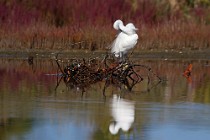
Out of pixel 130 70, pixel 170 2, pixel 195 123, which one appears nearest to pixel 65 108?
pixel 195 123

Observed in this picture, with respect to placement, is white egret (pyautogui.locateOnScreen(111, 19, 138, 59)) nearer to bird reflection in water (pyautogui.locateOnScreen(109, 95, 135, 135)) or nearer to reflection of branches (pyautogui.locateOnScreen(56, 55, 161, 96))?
reflection of branches (pyautogui.locateOnScreen(56, 55, 161, 96))

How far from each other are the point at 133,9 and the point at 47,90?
14.5 metres

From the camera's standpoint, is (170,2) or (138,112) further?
(170,2)

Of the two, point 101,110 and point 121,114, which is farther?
point 101,110

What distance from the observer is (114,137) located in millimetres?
10141

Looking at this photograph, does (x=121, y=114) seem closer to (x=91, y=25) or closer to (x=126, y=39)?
(x=126, y=39)

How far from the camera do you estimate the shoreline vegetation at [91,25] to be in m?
25.7

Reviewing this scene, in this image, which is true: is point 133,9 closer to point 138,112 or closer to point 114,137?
point 138,112

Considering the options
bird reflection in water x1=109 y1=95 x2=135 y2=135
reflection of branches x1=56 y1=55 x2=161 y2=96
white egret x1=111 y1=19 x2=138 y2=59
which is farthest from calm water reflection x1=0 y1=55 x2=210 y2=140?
white egret x1=111 y1=19 x2=138 y2=59

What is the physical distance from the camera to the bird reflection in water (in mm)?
10820

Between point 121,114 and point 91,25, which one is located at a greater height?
point 91,25

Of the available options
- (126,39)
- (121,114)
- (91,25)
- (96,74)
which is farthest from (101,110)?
(91,25)

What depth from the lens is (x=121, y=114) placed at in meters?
12.0

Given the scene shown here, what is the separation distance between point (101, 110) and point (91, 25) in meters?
14.7
